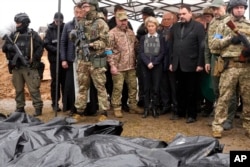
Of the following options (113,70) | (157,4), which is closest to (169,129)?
(113,70)

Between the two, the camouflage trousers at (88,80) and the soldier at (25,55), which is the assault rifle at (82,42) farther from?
the soldier at (25,55)

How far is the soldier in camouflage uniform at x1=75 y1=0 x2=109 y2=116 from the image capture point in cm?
635

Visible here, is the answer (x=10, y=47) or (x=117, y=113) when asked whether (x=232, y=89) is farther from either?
(x=10, y=47)

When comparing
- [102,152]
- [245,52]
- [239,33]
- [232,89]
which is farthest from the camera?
[232,89]

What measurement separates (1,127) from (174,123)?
311 centimetres

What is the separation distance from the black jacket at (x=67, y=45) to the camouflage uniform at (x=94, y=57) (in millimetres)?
459

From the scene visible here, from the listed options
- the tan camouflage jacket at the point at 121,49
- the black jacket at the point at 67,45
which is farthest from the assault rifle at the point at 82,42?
the tan camouflage jacket at the point at 121,49

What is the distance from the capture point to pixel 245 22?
5234mm

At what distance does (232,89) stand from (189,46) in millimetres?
1284

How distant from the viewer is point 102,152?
10.6ft

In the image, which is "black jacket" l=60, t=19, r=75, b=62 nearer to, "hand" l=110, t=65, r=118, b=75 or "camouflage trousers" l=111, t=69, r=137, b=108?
"hand" l=110, t=65, r=118, b=75

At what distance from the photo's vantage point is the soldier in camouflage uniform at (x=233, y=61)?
520cm

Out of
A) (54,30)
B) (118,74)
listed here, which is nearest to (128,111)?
(118,74)

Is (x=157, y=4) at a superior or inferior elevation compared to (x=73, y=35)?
superior
